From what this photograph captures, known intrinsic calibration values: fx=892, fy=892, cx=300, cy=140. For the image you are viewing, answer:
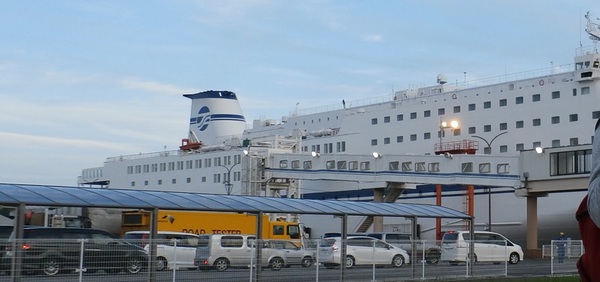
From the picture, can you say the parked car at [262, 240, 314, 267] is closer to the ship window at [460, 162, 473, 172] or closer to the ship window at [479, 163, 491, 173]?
the ship window at [479, 163, 491, 173]

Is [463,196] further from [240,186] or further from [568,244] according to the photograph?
[568,244]

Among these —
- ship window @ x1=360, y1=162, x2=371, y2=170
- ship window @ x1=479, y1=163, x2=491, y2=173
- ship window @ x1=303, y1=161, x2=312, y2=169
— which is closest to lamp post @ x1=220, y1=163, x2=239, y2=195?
ship window @ x1=303, y1=161, x2=312, y2=169

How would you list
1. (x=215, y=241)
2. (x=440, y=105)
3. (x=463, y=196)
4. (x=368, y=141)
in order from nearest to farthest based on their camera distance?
(x=215, y=241)
(x=463, y=196)
(x=440, y=105)
(x=368, y=141)

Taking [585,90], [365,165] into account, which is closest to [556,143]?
[585,90]

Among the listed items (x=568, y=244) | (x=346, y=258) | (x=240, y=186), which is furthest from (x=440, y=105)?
(x=346, y=258)

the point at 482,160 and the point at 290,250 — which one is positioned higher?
the point at 482,160

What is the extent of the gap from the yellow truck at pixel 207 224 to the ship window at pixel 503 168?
11874mm

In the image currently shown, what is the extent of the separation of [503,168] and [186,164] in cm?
2873

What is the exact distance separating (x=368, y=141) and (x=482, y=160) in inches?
508

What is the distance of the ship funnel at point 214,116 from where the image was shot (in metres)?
73.3

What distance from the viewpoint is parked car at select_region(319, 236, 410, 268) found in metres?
19.1

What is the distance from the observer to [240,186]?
60.2 meters

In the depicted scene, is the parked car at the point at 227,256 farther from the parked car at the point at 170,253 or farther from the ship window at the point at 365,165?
the ship window at the point at 365,165

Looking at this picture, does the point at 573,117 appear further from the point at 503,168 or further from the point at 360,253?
the point at 360,253
